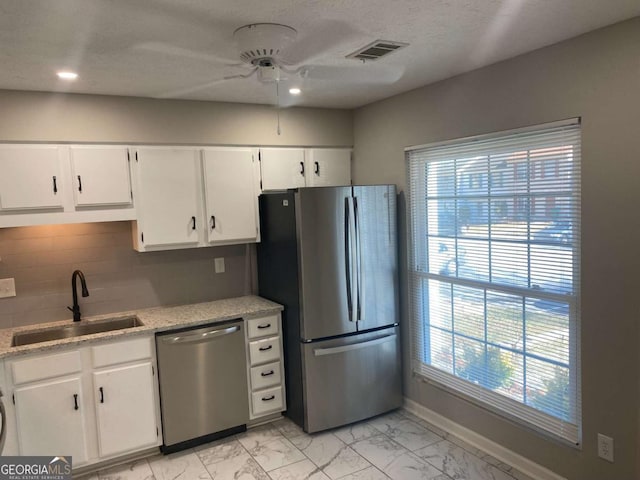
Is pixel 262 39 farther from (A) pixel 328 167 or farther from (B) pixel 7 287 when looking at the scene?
(B) pixel 7 287

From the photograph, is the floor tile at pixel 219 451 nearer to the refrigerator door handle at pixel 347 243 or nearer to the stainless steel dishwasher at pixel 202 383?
the stainless steel dishwasher at pixel 202 383

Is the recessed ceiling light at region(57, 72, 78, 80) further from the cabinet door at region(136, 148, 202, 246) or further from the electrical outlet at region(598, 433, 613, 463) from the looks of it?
the electrical outlet at region(598, 433, 613, 463)

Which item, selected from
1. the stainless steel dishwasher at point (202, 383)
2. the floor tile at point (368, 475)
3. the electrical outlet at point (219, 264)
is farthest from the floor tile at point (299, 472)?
the electrical outlet at point (219, 264)

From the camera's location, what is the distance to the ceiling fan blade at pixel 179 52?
223 cm

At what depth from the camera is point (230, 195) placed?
3.58 metres

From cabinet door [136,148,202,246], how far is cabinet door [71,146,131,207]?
97 millimetres

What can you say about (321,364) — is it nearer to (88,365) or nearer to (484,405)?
(484,405)

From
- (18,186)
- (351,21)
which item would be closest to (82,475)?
(18,186)

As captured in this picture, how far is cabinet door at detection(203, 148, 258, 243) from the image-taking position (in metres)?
3.51

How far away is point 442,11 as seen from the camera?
1.98 m

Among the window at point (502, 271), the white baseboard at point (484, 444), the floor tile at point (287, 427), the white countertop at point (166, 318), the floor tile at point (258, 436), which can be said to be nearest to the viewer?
the window at point (502, 271)

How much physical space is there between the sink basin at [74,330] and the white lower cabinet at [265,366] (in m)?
0.78

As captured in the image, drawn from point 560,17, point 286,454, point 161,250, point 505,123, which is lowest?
point 286,454

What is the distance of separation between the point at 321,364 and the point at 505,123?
1.94 metres
